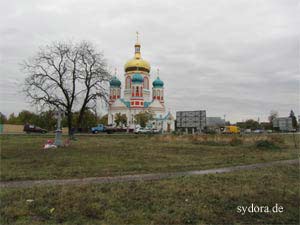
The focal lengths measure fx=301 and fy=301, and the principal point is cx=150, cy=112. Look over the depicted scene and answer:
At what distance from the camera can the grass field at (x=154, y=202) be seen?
5.46m

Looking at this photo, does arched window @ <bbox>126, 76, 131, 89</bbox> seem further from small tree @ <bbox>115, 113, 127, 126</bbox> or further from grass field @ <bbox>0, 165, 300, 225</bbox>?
grass field @ <bbox>0, 165, 300, 225</bbox>

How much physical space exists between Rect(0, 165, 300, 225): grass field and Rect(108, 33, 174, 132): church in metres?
73.0

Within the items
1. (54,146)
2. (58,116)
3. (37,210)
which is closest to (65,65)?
(58,116)

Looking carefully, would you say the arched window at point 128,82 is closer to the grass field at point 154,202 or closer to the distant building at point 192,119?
the distant building at point 192,119

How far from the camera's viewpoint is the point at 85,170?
10.7 m

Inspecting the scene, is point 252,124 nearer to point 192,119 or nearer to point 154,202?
point 192,119

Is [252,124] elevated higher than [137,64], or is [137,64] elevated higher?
[137,64]

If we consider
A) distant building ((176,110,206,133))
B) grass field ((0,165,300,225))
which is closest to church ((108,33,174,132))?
distant building ((176,110,206,133))

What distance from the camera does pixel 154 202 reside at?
6445 mm

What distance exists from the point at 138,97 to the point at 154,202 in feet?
261

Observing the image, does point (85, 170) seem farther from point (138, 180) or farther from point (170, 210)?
point (170, 210)

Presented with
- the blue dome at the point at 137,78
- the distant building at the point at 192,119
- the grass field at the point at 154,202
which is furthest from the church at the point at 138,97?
the grass field at the point at 154,202

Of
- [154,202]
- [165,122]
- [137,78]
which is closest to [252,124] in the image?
[165,122]

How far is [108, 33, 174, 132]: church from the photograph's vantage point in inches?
3366
